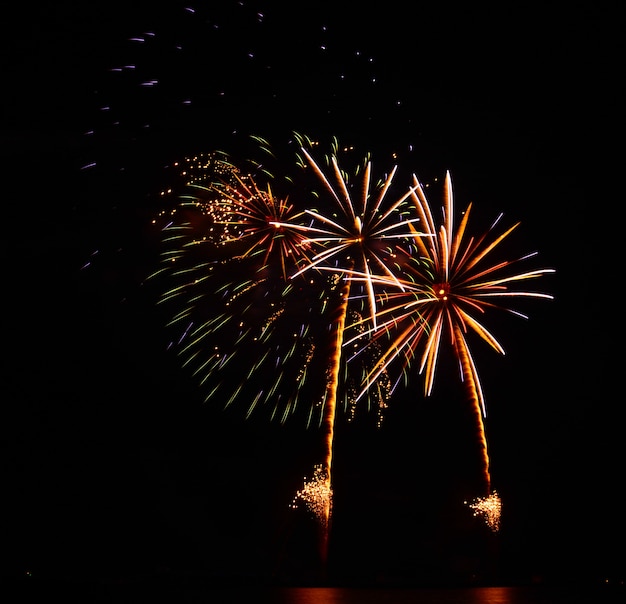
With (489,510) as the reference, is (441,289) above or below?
above

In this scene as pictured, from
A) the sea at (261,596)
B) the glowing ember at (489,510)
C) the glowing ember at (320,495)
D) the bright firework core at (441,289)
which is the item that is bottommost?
the sea at (261,596)

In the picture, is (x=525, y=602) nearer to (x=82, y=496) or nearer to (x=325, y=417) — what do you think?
(x=325, y=417)

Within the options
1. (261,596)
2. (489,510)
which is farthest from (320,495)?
(261,596)

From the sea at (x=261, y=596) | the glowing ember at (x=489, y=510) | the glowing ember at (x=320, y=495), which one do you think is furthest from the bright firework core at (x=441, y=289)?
the sea at (x=261, y=596)

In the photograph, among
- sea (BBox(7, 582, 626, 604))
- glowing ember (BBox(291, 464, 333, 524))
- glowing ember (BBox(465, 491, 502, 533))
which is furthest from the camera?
glowing ember (BBox(465, 491, 502, 533))

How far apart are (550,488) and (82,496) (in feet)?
67.7

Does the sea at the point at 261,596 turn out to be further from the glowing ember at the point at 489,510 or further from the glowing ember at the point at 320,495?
the glowing ember at the point at 489,510

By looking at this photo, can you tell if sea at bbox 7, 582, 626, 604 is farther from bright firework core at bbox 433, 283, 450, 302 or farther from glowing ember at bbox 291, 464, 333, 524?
bright firework core at bbox 433, 283, 450, 302

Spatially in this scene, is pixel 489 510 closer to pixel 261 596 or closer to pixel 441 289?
pixel 441 289

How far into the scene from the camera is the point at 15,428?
1071 inches

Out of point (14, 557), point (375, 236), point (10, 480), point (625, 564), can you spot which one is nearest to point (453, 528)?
point (625, 564)

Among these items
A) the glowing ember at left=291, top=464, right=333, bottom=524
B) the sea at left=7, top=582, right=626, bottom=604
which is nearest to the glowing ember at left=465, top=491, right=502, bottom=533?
the glowing ember at left=291, top=464, right=333, bottom=524

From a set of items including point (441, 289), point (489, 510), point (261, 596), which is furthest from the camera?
point (489, 510)

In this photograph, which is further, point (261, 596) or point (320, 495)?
point (320, 495)
